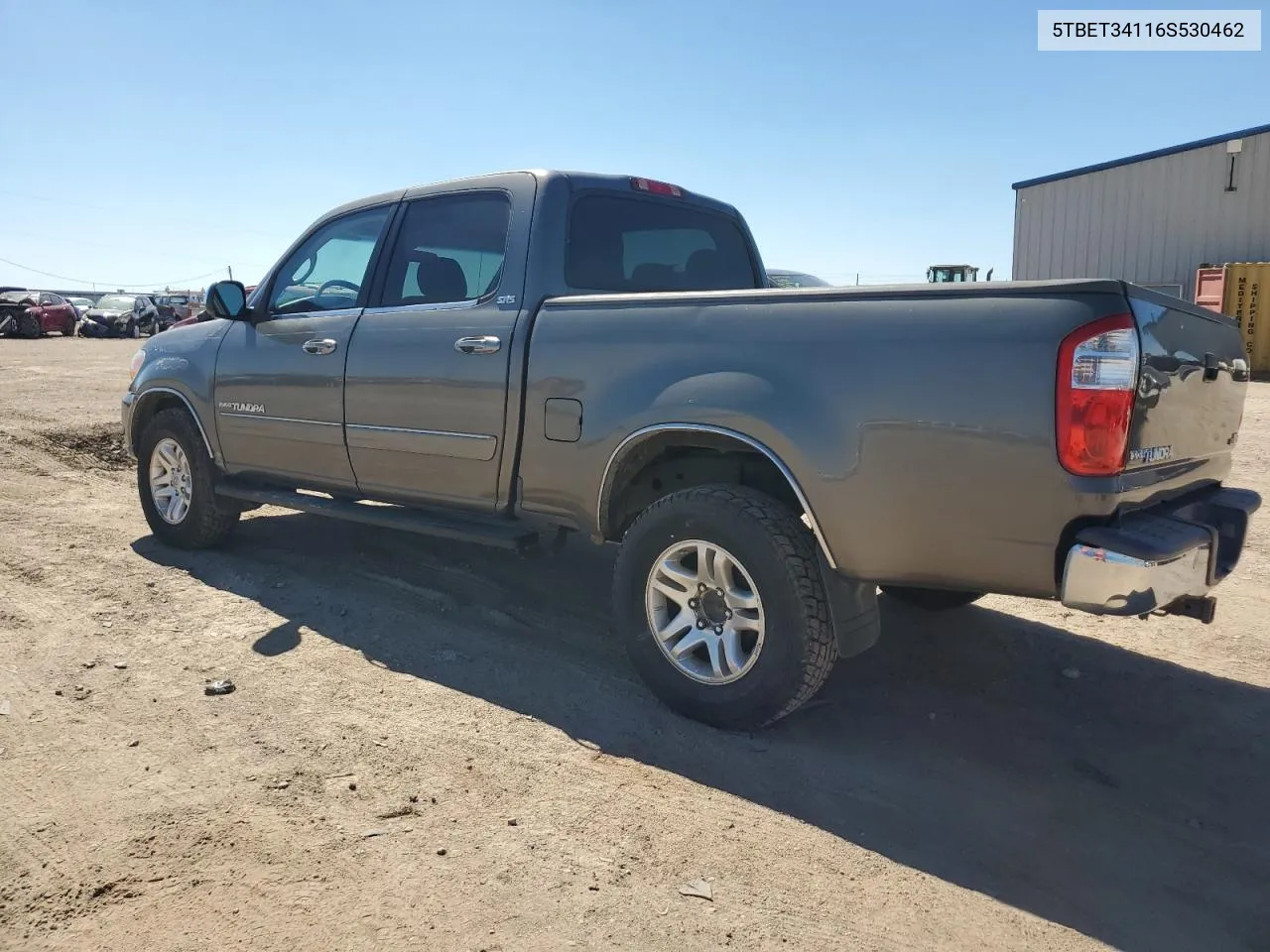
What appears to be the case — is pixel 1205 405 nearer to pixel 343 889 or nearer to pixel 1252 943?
pixel 1252 943

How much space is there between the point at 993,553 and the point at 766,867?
111 cm

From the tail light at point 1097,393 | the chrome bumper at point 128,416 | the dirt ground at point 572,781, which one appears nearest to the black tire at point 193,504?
the chrome bumper at point 128,416

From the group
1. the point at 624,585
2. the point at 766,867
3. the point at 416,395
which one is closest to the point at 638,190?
the point at 416,395

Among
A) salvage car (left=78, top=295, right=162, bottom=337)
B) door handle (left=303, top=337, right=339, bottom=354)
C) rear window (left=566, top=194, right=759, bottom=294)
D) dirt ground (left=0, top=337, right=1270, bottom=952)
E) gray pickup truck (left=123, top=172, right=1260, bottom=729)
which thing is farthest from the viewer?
salvage car (left=78, top=295, right=162, bottom=337)

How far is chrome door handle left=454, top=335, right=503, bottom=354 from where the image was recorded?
13.0 feet

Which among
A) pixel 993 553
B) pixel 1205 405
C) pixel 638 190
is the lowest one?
pixel 993 553

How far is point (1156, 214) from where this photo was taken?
22.2 m

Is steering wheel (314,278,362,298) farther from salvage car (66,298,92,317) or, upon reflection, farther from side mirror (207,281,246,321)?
salvage car (66,298,92,317)

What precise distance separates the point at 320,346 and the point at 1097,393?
140 inches

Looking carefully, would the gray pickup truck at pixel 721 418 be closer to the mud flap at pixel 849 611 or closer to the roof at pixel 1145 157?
the mud flap at pixel 849 611

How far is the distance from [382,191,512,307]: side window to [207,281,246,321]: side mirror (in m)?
1.09

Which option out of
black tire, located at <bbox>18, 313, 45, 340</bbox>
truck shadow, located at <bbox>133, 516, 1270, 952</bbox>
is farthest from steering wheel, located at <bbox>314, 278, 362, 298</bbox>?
black tire, located at <bbox>18, 313, 45, 340</bbox>

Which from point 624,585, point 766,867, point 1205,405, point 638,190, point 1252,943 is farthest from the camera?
point 638,190

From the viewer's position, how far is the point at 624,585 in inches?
141
